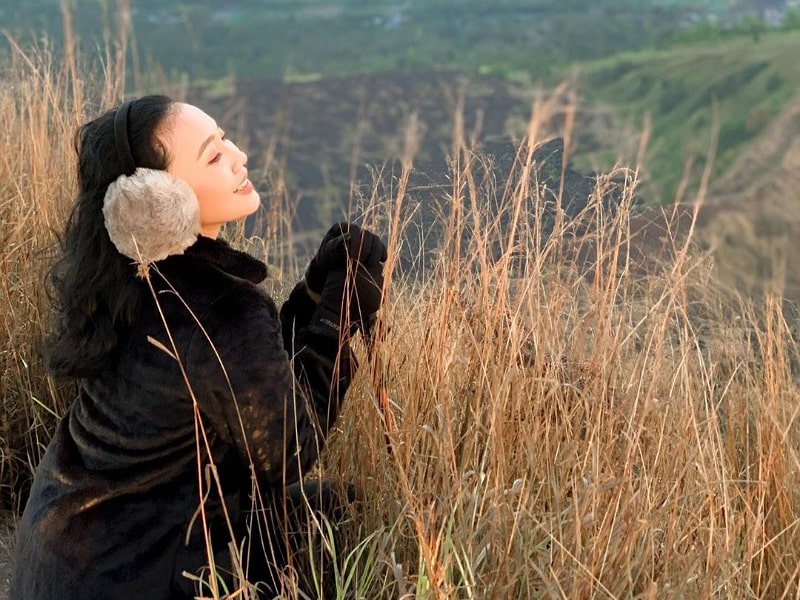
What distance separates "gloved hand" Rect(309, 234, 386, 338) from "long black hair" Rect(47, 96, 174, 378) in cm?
31

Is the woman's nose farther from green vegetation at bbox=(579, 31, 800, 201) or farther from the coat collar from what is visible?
green vegetation at bbox=(579, 31, 800, 201)

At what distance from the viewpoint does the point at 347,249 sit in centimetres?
171

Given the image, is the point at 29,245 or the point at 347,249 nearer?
the point at 347,249

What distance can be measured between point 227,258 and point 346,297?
0.74ft

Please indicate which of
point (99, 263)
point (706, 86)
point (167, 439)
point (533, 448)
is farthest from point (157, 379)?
point (706, 86)

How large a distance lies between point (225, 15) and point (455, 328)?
64948 mm

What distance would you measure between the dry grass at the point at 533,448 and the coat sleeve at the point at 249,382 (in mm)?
164

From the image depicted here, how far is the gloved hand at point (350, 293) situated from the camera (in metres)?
1.73

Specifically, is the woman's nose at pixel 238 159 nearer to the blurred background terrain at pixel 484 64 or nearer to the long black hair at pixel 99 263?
the long black hair at pixel 99 263

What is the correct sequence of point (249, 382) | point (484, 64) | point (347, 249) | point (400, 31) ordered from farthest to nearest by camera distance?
1. point (400, 31)
2. point (484, 64)
3. point (347, 249)
4. point (249, 382)

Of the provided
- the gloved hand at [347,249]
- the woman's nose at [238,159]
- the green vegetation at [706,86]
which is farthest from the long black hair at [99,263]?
the green vegetation at [706,86]

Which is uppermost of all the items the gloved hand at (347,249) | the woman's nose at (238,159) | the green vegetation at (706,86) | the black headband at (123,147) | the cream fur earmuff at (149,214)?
the black headband at (123,147)

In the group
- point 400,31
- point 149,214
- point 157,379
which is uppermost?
point 149,214

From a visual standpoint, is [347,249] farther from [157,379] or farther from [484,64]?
[484,64]
